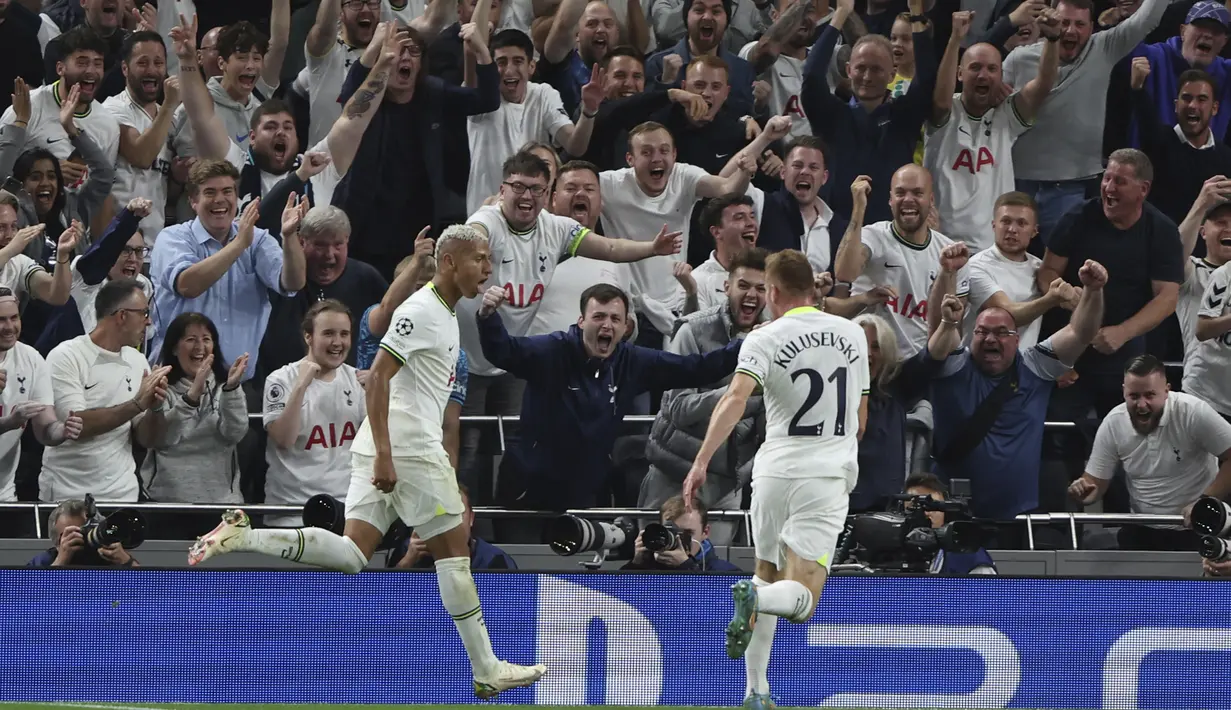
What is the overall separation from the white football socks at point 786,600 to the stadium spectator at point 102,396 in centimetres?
387

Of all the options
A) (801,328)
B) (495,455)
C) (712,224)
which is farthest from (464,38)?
(801,328)

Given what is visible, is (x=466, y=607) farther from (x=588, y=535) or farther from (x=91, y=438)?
(x=91, y=438)

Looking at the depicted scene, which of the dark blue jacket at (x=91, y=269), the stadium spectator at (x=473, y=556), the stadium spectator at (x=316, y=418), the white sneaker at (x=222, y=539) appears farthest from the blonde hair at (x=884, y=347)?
the dark blue jacket at (x=91, y=269)

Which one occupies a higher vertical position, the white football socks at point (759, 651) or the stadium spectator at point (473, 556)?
the stadium spectator at point (473, 556)

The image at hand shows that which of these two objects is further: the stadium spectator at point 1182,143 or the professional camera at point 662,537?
the stadium spectator at point 1182,143

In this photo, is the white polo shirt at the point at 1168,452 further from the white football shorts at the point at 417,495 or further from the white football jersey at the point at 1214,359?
the white football shorts at the point at 417,495

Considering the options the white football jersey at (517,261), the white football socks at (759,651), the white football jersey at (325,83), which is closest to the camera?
the white football socks at (759,651)

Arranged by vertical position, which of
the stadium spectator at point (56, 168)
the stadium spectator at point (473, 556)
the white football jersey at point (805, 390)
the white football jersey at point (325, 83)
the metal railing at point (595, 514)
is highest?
the white football jersey at point (325, 83)

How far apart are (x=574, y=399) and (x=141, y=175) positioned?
3860 millimetres

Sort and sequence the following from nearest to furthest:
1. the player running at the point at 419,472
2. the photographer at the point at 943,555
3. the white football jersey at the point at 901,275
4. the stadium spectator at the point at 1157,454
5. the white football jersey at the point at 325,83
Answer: the player running at the point at 419,472
the photographer at the point at 943,555
the stadium spectator at the point at 1157,454
the white football jersey at the point at 901,275
the white football jersey at the point at 325,83

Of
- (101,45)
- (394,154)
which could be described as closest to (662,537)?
(394,154)

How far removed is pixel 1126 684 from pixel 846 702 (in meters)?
1.28

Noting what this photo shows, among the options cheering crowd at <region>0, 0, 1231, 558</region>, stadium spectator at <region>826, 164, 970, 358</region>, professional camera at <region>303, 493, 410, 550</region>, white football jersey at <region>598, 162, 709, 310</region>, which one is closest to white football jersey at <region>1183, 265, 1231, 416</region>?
cheering crowd at <region>0, 0, 1231, 558</region>

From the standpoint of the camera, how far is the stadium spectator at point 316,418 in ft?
31.5
